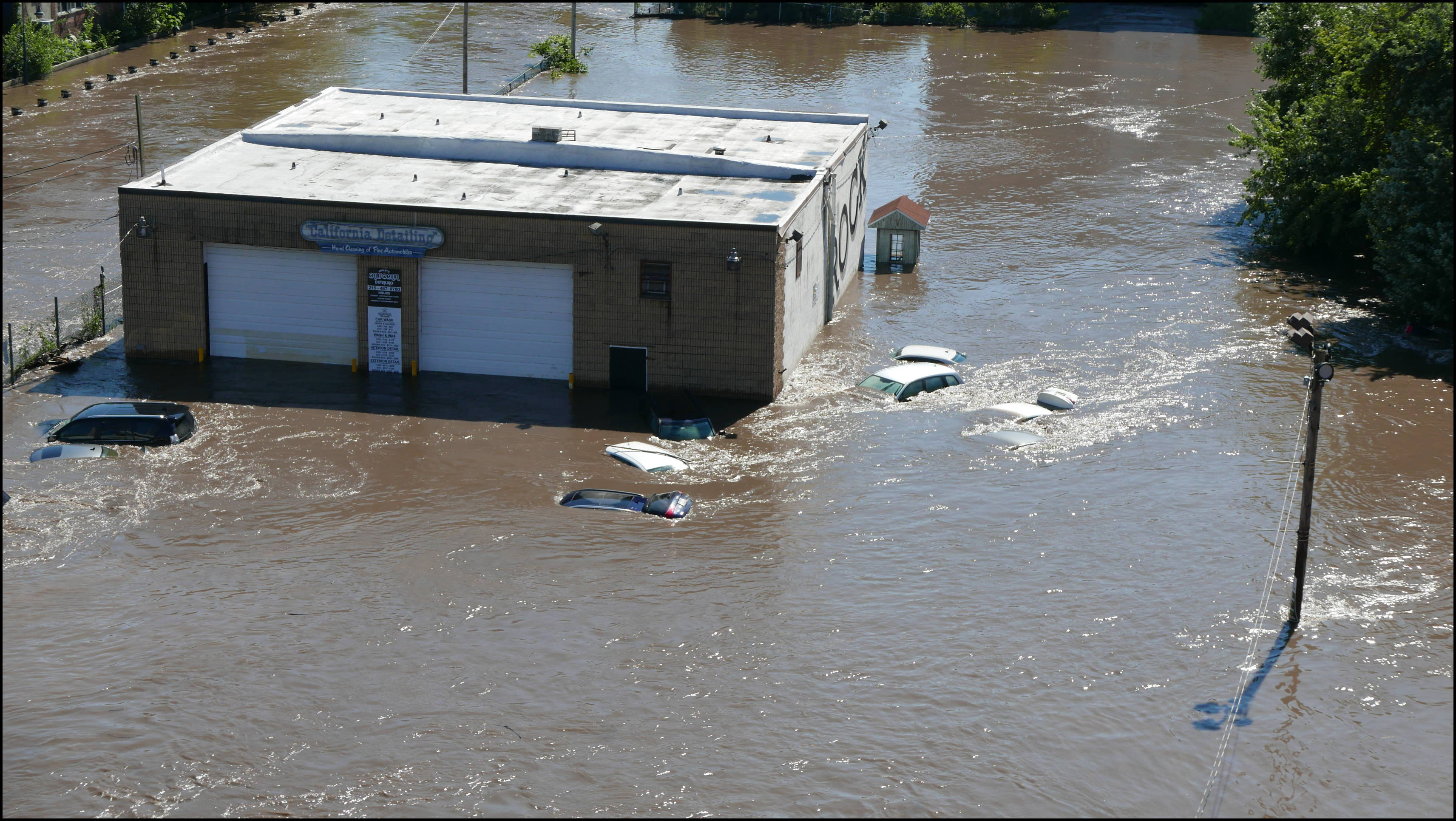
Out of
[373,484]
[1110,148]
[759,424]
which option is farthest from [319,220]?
[1110,148]

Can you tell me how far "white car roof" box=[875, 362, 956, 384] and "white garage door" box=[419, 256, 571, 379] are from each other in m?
7.36

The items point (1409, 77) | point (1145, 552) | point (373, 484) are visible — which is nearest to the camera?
point (1145, 552)

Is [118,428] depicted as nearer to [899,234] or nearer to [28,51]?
[899,234]

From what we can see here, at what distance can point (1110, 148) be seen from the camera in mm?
61844

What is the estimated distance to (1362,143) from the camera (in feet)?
144

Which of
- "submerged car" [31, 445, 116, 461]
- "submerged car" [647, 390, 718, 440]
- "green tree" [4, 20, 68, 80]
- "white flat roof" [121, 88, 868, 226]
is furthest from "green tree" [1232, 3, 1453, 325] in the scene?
"green tree" [4, 20, 68, 80]

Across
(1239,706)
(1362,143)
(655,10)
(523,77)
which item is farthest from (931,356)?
(655,10)

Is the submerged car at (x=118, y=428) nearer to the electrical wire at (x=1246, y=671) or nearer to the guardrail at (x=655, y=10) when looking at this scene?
the electrical wire at (x=1246, y=671)

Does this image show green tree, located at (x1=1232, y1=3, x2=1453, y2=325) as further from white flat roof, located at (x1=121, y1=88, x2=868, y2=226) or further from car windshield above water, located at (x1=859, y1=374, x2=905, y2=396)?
car windshield above water, located at (x1=859, y1=374, x2=905, y2=396)

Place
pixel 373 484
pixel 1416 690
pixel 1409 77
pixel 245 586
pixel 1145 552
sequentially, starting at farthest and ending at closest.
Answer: pixel 1409 77 < pixel 373 484 < pixel 1145 552 < pixel 245 586 < pixel 1416 690

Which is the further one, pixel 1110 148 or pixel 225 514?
pixel 1110 148

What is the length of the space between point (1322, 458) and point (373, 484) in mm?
19721

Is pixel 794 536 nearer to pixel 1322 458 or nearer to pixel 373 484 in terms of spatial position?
pixel 373 484

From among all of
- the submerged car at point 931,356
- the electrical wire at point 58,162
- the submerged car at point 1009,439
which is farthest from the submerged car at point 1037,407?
the electrical wire at point 58,162
